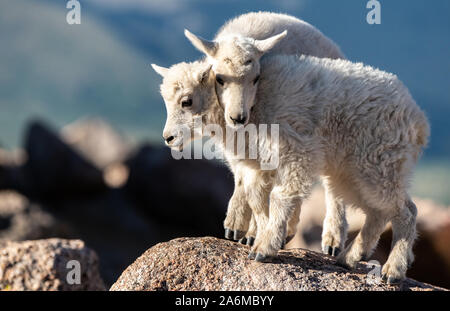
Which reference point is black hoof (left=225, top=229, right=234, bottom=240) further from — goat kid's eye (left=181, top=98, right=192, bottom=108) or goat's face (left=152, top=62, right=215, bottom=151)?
goat kid's eye (left=181, top=98, right=192, bottom=108)

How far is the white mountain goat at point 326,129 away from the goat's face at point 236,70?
0.19m

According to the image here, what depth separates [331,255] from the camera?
819 cm

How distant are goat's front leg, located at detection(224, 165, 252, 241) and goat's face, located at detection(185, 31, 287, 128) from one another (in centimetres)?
130

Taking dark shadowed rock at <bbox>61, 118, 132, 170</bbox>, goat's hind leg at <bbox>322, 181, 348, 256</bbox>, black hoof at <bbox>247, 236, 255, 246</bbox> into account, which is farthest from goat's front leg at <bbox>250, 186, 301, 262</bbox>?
dark shadowed rock at <bbox>61, 118, 132, 170</bbox>

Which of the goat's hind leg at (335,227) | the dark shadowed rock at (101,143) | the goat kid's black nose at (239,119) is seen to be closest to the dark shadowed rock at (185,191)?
the dark shadowed rock at (101,143)

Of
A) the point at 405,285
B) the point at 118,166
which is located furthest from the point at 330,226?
the point at 118,166

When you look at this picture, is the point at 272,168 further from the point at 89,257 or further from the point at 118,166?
the point at 118,166

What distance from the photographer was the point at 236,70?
6.71 m

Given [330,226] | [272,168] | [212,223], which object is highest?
[272,168]

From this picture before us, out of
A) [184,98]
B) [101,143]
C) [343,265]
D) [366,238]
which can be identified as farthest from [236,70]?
[101,143]

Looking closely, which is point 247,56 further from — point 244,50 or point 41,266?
point 41,266

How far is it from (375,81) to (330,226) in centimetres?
217

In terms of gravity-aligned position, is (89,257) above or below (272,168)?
below

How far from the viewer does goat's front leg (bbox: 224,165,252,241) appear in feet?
25.6
